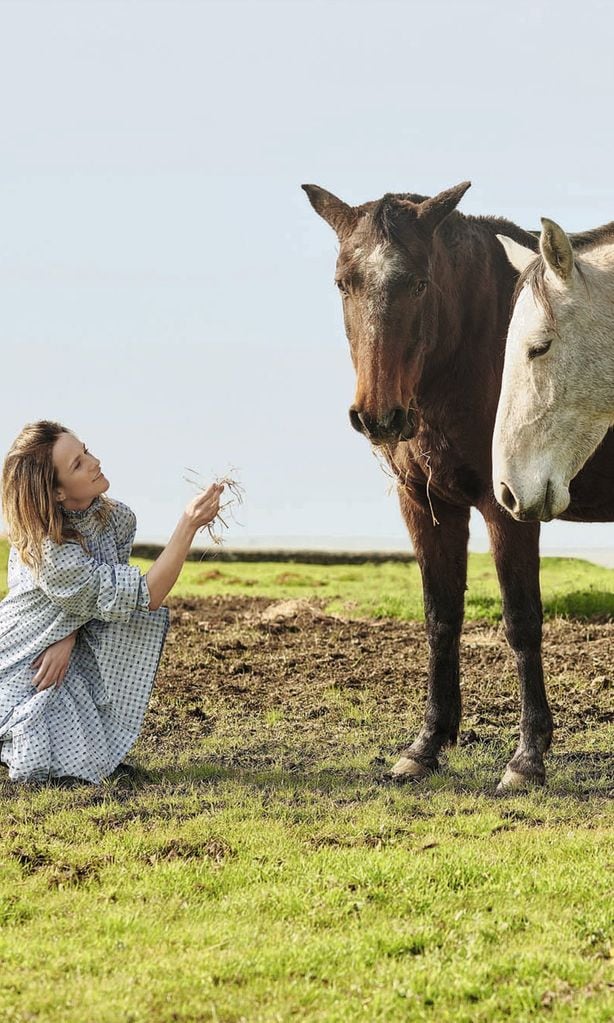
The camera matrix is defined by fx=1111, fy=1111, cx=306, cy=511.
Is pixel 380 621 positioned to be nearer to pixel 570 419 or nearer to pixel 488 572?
pixel 488 572

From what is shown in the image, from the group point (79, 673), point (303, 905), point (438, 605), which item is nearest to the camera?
point (303, 905)

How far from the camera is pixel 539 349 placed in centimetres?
491

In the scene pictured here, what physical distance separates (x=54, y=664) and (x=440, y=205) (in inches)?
117

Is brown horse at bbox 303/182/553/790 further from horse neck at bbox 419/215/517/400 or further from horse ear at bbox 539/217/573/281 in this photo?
horse ear at bbox 539/217/573/281

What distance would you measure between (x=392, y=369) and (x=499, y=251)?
4.41 feet

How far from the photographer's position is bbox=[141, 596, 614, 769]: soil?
709 cm

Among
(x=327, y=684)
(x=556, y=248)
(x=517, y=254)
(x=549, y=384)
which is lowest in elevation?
(x=327, y=684)

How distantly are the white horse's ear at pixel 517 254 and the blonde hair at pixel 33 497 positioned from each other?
2.40 meters

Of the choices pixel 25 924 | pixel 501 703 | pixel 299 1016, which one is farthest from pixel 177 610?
pixel 299 1016

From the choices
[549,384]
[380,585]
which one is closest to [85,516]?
[549,384]

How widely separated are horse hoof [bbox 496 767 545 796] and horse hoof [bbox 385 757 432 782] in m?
0.45

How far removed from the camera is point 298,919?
381cm

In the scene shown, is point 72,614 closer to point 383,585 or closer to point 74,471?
point 74,471

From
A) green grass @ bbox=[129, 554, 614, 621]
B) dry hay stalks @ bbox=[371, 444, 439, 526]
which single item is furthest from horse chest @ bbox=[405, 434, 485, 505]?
green grass @ bbox=[129, 554, 614, 621]
